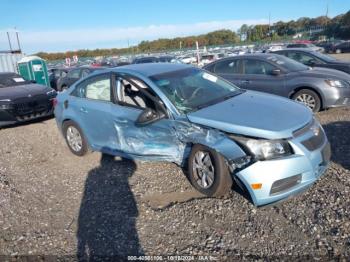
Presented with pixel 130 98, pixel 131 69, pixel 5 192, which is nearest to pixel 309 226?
pixel 130 98

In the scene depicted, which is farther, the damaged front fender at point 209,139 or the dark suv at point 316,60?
the dark suv at point 316,60

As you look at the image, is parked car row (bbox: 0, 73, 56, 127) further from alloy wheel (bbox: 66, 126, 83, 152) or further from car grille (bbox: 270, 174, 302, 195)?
car grille (bbox: 270, 174, 302, 195)

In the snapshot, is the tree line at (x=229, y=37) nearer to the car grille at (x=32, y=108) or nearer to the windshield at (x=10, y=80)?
the windshield at (x=10, y=80)

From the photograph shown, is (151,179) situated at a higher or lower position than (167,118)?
lower

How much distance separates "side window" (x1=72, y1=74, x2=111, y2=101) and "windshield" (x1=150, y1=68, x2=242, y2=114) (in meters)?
0.88

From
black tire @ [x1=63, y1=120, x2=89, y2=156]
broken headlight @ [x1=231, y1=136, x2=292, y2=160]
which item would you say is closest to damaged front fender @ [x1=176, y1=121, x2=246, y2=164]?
broken headlight @ [x1=231, y1=136, x2=292, y2=160]

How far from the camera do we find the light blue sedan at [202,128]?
140 inches

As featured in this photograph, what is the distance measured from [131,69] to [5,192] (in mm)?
2506

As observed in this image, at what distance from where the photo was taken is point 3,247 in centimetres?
347

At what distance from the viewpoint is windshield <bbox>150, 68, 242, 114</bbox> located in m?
4.48

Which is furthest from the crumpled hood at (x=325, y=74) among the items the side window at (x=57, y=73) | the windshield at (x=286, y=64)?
the side window at (x=57, y=73)

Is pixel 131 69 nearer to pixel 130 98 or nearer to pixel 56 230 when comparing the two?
pixel 130 98

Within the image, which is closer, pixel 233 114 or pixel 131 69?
pixel 233 114

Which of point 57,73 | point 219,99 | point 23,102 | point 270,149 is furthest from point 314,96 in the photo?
point 57,73
